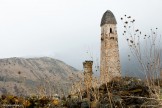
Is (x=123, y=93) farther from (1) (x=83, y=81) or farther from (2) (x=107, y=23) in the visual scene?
(2) (x=107, y=23)

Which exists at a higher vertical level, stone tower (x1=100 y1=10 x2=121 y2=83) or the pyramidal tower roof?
the pyramidal tower roof

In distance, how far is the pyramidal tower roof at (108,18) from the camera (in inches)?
1088

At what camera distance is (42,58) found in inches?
6594

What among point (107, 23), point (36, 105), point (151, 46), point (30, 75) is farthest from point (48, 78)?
point (30, 75)

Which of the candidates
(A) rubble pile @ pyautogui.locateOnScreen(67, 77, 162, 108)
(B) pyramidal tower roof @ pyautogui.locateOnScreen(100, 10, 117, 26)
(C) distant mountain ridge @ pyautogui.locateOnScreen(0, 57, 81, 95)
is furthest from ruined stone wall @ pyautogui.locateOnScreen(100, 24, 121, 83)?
(C) distant mountain ridge @ pyautogui.locateOnScreen(0, 57, 81, 95)

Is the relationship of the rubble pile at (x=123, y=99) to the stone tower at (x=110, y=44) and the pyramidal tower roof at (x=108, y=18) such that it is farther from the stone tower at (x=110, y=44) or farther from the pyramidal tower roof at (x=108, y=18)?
the pyramidal tower roof at (x=108, y=18)

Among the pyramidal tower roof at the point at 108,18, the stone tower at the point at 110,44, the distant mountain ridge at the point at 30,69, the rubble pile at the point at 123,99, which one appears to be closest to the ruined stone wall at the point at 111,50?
the stone tower at the point at 110,44

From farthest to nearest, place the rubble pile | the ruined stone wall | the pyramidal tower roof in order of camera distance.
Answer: the pyramidal tower roof → the ruined stone wall → the rubble pile

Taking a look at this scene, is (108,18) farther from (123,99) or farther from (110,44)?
(123,99)

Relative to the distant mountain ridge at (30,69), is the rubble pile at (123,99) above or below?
below

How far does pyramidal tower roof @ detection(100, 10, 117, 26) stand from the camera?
27.6 m

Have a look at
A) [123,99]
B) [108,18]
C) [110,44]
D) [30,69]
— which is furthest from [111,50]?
[30,69]

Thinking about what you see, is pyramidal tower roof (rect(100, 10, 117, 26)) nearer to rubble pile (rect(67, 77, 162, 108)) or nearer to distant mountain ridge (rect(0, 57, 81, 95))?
rubble pile (rect(67, 77, 162, 108))

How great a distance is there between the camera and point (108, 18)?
2775cm
